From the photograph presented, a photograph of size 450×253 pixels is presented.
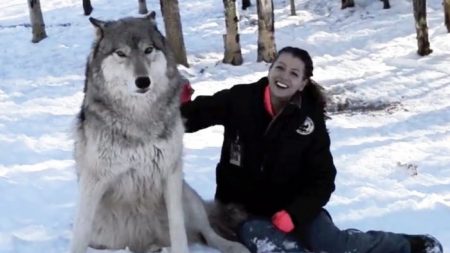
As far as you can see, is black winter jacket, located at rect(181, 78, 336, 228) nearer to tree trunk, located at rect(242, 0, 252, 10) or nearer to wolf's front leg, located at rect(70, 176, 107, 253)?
wolf's front leg, located at rect(70, 176, 107, 253)

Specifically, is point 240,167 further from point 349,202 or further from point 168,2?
point 168,2

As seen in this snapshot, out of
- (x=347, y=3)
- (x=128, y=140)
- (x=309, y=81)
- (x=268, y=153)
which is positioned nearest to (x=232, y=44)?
(x=347, y=3)

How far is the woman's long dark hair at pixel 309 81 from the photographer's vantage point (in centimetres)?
446

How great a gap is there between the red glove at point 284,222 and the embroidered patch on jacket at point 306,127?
1.81 ft

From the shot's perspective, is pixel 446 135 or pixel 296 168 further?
pixel 446 135

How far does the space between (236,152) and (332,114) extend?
648 cm

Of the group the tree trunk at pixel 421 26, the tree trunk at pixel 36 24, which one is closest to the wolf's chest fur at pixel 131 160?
the tree trunk at pixel 421 26

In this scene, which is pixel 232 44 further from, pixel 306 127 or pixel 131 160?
pixel 131 160

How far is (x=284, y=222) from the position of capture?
14.4 ft

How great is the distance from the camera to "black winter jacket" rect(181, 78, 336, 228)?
4418mm

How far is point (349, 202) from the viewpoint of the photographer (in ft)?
21.3

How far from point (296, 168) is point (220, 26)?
16.6m

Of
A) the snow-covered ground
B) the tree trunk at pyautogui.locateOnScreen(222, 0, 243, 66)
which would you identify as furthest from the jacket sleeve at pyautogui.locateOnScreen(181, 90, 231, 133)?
the tree trunk at pyautogui.locateOnScreen(222, 0, 243, 66)

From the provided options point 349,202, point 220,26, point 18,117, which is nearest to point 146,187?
point 349,202
